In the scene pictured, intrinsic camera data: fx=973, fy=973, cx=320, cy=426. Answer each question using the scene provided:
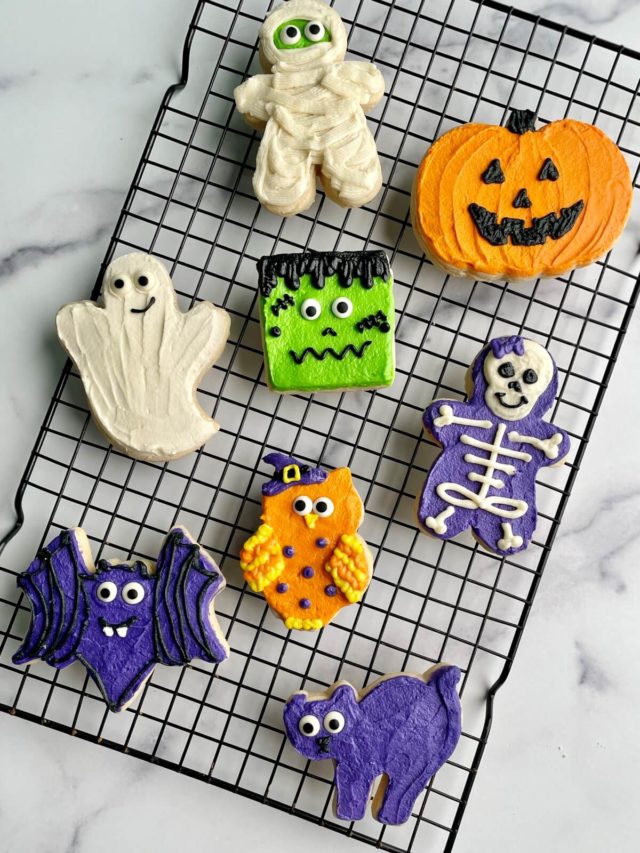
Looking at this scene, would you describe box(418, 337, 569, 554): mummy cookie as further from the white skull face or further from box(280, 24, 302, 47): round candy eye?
box(280, 24, 302, 47): round candy eye

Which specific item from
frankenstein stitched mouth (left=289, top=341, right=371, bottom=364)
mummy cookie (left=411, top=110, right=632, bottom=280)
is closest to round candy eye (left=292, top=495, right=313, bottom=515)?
frankenstein stitched mouth (left=289, top=341, right=371, bottom=364)

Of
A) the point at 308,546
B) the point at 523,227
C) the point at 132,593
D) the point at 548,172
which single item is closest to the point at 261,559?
the point at 308,546

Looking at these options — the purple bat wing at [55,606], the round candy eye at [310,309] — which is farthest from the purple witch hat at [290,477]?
the purple bat wing at [55,606]

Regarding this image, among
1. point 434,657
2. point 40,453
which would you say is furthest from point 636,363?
point 40,453

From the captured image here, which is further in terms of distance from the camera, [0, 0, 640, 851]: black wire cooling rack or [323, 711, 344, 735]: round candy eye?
[0, 0, 640, 851]: black wire cooling rack

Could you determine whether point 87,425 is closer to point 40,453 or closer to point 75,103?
point 40,453

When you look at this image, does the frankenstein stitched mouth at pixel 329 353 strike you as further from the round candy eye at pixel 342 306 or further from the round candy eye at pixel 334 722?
the round candy eye at pixel 334 722

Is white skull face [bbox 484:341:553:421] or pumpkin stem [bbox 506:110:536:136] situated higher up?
pumpkin stem [bbox 506:110:536:136]
